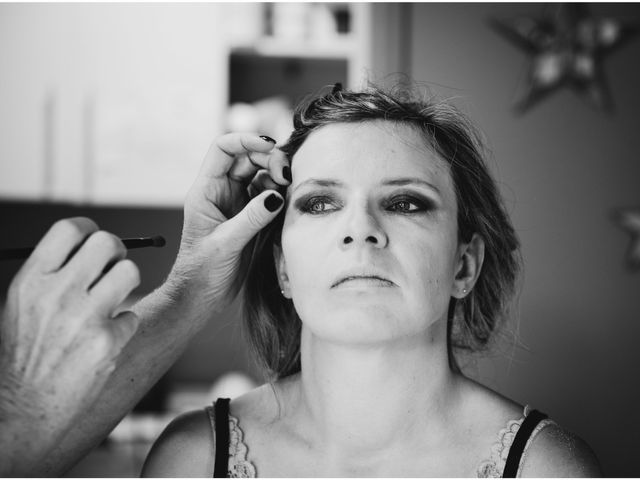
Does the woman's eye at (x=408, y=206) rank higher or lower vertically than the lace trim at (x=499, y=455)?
higher

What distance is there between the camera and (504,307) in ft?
5.04

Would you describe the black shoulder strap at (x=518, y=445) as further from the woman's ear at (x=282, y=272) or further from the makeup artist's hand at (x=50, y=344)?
the makeup artist's hand at (x=50, y=344)

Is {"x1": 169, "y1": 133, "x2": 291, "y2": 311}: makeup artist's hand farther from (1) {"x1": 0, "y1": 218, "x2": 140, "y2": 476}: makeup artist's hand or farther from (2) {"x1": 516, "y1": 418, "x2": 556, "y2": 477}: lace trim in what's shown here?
(2) {"x1": 516, "y1": 418, "x2": 556, "y2": 477}: lace trim

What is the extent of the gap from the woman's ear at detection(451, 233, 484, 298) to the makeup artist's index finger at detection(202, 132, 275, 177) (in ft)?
1.43

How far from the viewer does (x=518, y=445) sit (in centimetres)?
123

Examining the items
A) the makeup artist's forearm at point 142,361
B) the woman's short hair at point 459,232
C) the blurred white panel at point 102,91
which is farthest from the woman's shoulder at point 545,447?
the blurred white panel at point 102,91

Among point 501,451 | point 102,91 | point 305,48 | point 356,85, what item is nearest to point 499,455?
point 501,451

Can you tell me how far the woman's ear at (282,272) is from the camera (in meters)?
1.42

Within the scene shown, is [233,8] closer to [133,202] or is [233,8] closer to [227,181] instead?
[133,202]

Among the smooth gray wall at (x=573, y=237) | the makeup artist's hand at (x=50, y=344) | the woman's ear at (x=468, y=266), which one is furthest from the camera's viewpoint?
the smooth gray wall at (x=573, y=237)

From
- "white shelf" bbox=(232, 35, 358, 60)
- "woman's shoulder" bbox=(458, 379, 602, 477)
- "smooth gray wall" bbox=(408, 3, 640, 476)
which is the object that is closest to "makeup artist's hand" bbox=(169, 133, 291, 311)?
"woman's shoulder" bbox=(458, 379, 602, 477)

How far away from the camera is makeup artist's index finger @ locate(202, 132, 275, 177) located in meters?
1.35

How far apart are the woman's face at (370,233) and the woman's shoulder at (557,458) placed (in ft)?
0.91

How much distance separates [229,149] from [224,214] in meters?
0.14
